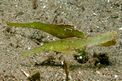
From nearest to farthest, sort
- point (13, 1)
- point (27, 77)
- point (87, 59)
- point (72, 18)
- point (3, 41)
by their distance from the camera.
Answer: point (27, 77), point (87, 59), point (3, 41), point (72, 18), point (13, 1)

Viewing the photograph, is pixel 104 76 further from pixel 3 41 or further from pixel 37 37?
pixel 3 41

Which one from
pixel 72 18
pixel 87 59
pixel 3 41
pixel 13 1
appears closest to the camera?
pixel 87 59

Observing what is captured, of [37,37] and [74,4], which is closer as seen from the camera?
[37,37]

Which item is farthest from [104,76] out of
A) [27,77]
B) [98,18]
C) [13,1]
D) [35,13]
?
[13,1]

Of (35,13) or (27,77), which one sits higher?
(35,13)

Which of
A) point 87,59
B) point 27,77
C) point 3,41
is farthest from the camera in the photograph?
point 3,41

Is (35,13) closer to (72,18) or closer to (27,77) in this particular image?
(72,18)

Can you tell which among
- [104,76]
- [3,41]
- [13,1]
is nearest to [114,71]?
[104,76]

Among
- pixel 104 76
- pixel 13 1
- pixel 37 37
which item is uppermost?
pixel 13 1

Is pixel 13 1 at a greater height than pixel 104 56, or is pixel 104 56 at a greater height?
pixel 13 1
